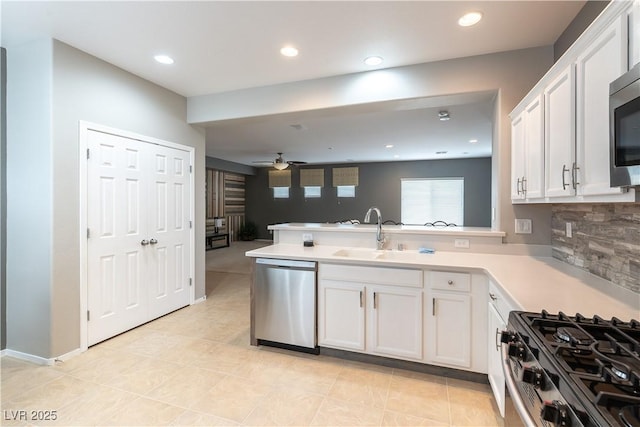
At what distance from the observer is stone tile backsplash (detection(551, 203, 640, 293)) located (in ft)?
4.99

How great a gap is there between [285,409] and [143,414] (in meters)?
0.88

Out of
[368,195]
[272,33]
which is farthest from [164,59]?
[368,195]

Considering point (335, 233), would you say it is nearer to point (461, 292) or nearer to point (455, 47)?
point (461, 292)

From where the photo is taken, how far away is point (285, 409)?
6.30 feet

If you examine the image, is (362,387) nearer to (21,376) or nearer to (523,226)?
(523,226)

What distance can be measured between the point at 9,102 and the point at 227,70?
6.06 ft

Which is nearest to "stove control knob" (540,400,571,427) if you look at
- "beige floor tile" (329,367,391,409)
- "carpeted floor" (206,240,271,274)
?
"beige floor tile" (329,367,391,409)

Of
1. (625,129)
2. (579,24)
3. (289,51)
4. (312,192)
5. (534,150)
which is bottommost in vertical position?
(625,129)

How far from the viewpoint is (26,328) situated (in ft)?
8.27

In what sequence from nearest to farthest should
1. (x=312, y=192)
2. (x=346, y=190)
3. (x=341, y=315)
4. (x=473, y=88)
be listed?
(x=341, y=315)
(x=473, y=88)
(x=346, y=190)
(x=312, y=192)

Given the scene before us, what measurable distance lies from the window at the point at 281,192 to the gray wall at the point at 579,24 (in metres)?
8.46

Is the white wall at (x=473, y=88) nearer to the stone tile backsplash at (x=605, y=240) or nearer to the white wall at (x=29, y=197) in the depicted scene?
the stone tile backsplash at (x=605, y=240)

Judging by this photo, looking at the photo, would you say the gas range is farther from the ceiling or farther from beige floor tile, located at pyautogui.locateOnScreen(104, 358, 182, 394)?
beige floor tile, located at pyautogui.locateOnScreen(104, 358, 182, 394)

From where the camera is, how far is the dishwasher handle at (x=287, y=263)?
8.38ft
